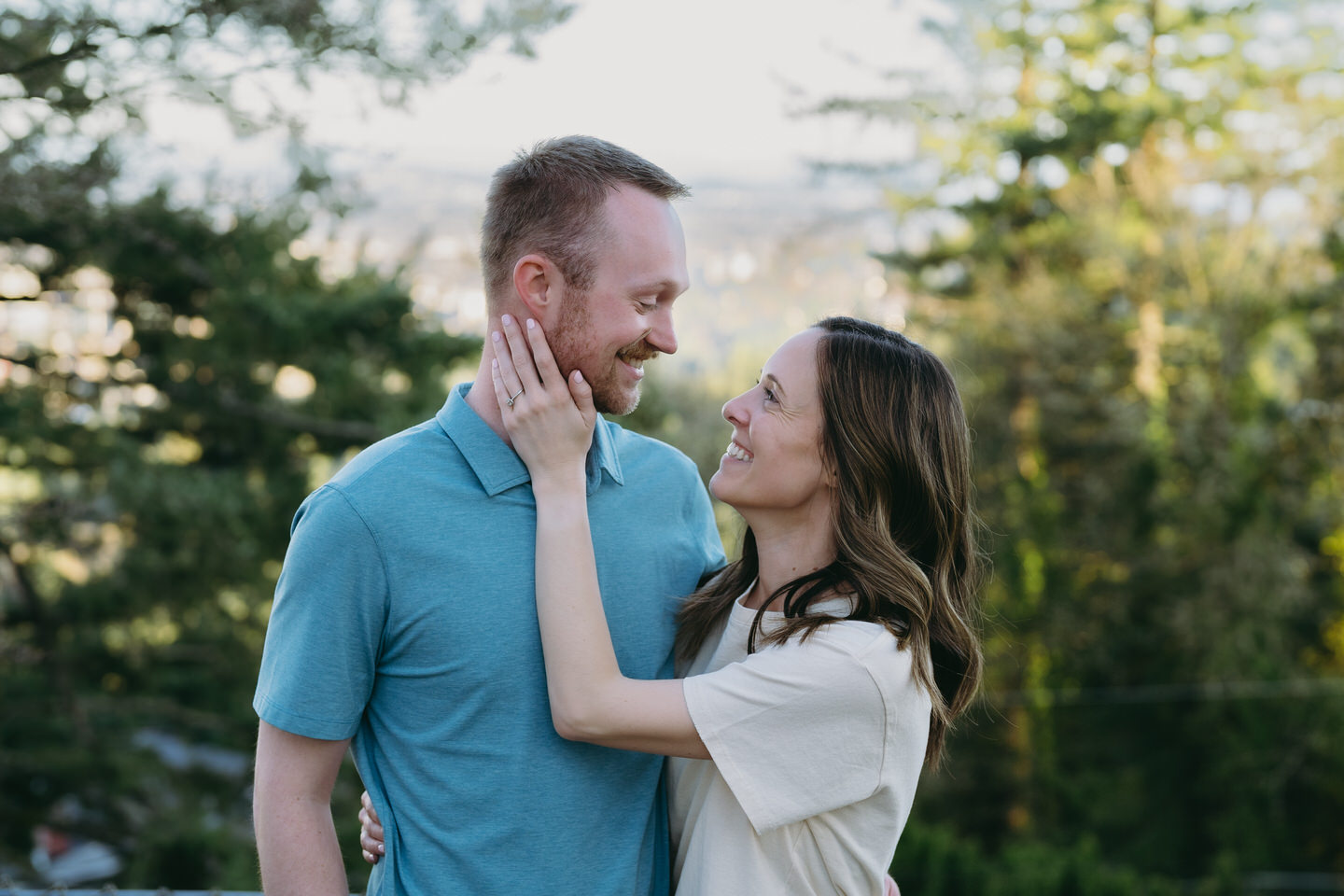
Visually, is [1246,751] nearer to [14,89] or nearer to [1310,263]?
[1310,263]

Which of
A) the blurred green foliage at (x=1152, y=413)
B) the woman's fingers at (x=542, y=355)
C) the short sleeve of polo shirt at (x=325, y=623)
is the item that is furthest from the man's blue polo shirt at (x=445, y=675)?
the blurred green foliage at (x=1152, y=413)

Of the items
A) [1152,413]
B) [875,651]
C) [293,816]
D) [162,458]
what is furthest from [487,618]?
[1152,413]

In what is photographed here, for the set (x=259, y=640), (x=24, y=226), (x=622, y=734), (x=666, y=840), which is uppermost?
(x=24, y=226)

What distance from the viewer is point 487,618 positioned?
158cm

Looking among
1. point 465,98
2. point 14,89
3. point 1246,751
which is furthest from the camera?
point 1246,751

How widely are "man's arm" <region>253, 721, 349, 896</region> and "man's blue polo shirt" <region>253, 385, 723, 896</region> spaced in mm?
52

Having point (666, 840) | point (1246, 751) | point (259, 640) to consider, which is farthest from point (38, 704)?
point (1246, 751)

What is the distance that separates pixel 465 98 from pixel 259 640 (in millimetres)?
5887

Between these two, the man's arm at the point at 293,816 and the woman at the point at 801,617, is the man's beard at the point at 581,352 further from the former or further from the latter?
the man's arm at the point at 293,816

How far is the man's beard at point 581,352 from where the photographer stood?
1.70m

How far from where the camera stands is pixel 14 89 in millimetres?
4469

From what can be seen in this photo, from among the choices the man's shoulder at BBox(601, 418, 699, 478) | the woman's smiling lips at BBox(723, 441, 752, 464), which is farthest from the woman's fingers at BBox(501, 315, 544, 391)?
the woman's smiling lips at BBox(723, 441, 752, 464)

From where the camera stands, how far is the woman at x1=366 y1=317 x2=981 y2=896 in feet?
5.31

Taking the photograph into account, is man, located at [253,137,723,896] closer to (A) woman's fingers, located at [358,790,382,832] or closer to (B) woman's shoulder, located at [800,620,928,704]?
(A) woman's fingers, located at [358,790,382,832]
